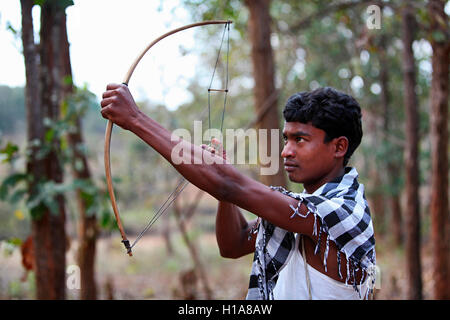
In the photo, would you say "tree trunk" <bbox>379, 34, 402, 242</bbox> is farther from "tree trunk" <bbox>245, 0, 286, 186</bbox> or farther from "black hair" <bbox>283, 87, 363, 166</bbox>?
"black hair" <bbox>283, 87, 363, 166</bbox>

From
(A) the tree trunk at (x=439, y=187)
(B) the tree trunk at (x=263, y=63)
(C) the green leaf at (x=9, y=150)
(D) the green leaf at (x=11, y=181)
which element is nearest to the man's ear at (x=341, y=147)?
(C) the green leaf at (x=9, y=150)

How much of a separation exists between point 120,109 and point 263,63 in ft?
13.4

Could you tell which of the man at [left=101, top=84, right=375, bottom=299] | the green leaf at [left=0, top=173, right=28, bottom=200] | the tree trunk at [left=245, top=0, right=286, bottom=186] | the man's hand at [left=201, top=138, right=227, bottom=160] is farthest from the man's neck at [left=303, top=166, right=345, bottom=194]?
the tree trunk at [left=245, top=0, right=286, bottom=186]

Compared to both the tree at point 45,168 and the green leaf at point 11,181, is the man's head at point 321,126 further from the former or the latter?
the green leaf at point 11,181

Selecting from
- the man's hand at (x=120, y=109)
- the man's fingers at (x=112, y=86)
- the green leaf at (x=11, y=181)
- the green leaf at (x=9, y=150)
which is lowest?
the green leaf at (x=11, y=181)

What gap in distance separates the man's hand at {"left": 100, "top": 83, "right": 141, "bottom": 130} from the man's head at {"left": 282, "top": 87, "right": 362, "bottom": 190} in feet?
2.20

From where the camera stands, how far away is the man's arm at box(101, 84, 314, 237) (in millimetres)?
1615

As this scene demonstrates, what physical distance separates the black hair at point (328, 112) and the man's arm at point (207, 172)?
15.4 inches

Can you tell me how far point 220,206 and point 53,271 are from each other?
2.79m

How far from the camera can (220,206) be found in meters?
2.06

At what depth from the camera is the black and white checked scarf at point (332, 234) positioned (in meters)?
1.74

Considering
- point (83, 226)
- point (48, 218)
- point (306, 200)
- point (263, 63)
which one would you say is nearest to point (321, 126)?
point (306, 200)

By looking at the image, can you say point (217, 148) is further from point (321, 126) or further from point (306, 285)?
point (306, 285)
